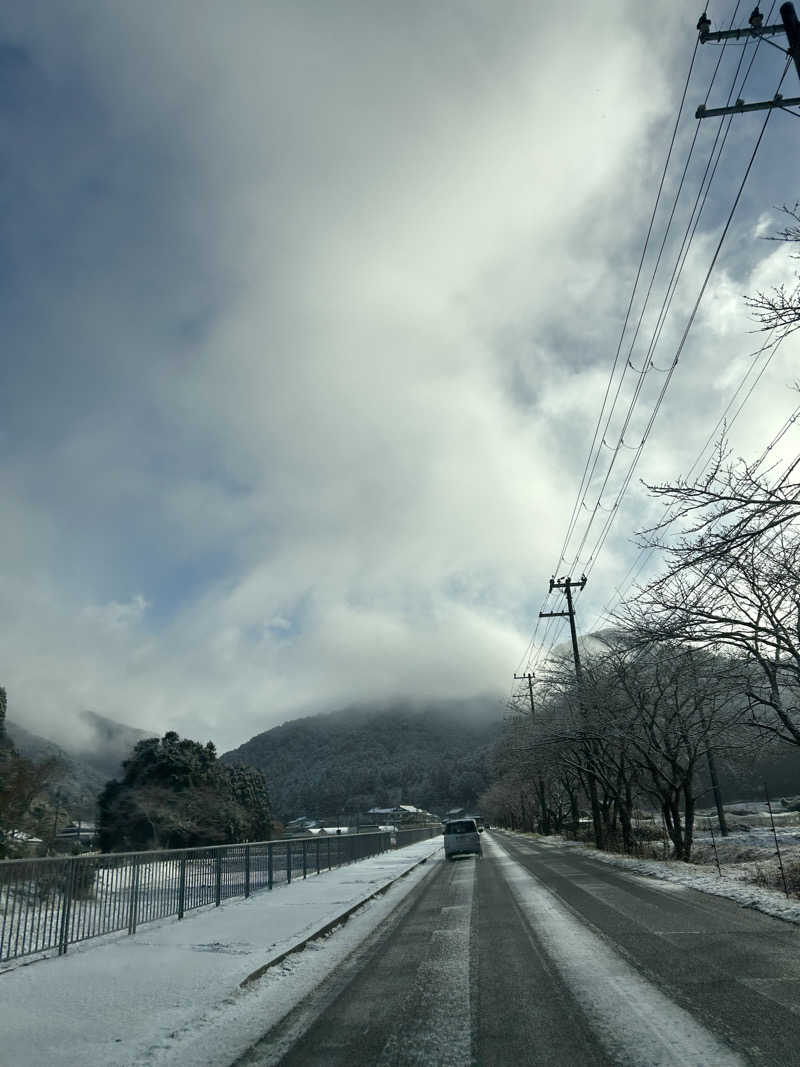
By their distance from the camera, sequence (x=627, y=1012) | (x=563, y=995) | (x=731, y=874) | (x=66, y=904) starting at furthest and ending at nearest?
(x=731, y=874)
(x=66, y=904)
(x=563, y=995)
(x=627, y=1012)

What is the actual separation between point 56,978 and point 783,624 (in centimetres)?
1463

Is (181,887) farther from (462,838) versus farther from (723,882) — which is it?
(462,838)

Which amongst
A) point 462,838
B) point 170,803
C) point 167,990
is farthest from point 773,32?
point 170,803

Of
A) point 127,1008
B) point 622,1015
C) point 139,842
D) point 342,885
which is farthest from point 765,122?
point 139,842

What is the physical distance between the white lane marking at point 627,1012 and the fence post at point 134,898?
631 centimetres

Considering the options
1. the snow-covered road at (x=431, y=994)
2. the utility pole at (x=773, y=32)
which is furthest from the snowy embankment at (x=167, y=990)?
the utility pole at (x=773, y=32)

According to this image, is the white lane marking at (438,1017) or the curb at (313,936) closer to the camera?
the white lane marking at (438,1017)

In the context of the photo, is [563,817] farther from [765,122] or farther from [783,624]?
[765,122]

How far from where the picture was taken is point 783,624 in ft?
49.2

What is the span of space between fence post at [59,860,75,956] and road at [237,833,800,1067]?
3769mm

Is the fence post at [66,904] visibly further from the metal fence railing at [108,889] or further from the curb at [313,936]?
the curb at [313,936]

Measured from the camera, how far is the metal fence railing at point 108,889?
827cm

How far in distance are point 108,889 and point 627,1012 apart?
7908 mm

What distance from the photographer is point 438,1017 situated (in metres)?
5.90
